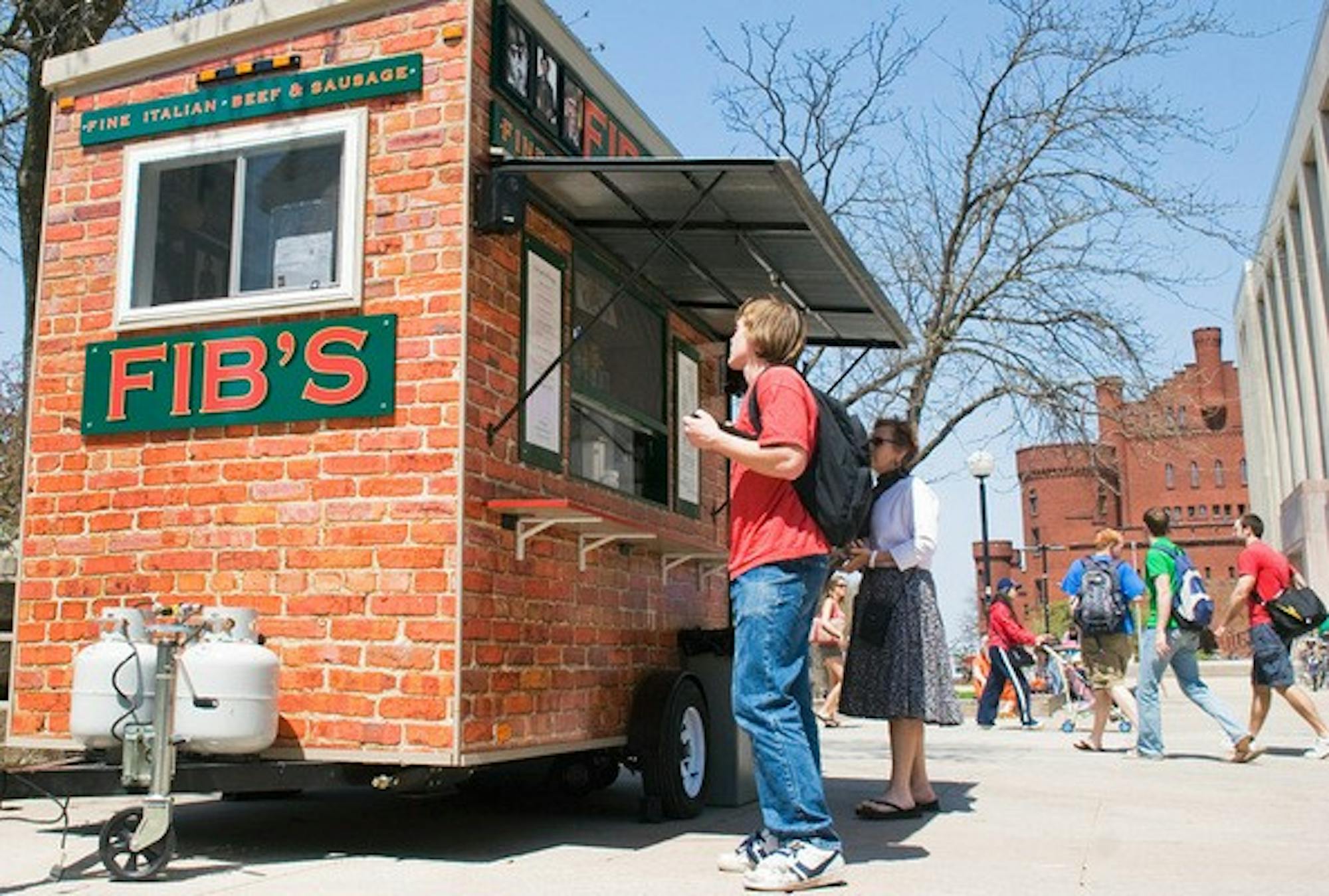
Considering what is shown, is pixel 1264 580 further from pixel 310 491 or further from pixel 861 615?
pixel 310 491

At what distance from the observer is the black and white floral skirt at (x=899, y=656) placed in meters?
6.66

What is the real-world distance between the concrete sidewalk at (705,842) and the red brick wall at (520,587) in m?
0.60

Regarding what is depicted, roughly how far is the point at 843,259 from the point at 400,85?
2662 millimetres

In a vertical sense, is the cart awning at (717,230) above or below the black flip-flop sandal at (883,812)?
above

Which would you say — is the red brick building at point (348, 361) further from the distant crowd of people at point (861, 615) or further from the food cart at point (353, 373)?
the distant crowd of people at point (861, 615)

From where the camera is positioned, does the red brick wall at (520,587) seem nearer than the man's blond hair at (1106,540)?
Yes

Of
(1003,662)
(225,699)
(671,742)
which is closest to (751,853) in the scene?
(671,742)

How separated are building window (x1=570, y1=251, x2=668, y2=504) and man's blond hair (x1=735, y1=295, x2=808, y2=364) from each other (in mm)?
1423

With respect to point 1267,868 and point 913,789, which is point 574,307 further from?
point 1267,868

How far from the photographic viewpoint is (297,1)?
6.27 meters

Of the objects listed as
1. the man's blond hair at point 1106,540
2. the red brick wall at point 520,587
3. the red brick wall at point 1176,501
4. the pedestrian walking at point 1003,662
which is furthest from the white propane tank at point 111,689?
the red brick wall at point 1176,501

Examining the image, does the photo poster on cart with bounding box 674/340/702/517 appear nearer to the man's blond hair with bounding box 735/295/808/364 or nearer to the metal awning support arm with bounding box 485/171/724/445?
the metal awning support arm with bounding box 485/171/724/445

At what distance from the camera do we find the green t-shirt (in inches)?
407

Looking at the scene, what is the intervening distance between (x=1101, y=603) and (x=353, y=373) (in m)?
7.45
